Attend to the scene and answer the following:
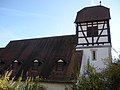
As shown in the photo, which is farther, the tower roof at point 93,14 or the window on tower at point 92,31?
the tower roof at point 93,14

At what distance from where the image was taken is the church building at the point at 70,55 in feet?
60.8

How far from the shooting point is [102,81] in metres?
12.8

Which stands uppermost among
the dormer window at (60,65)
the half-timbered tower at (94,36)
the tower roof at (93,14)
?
the tower roof at (93,14)

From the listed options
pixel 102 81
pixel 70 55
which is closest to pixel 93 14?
pixel 70 55

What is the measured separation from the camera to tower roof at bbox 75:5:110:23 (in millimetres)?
20438

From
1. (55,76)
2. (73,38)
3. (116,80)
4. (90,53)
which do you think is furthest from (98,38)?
(116,80)

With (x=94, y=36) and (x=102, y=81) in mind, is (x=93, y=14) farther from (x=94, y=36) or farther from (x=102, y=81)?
(x=102, y=81)

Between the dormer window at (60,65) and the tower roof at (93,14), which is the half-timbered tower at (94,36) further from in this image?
the dormer window at (60,65)

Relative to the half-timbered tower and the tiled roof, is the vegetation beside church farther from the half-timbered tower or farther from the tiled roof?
the half-timbered tower

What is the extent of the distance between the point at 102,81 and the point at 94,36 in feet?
26.5

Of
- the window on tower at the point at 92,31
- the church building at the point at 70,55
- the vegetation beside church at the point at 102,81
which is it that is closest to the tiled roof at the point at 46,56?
the church building at the point at 70,55

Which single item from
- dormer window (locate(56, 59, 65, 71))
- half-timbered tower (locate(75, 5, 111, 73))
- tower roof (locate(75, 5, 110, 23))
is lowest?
dormer window (locate(56, 59, 65, 71))

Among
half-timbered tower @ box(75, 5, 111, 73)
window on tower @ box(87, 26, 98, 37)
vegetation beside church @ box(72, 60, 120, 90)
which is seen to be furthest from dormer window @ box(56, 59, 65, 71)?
vegetation beside church @ box(72, 60, 120, 90)

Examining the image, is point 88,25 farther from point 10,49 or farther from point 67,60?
point 10,49
